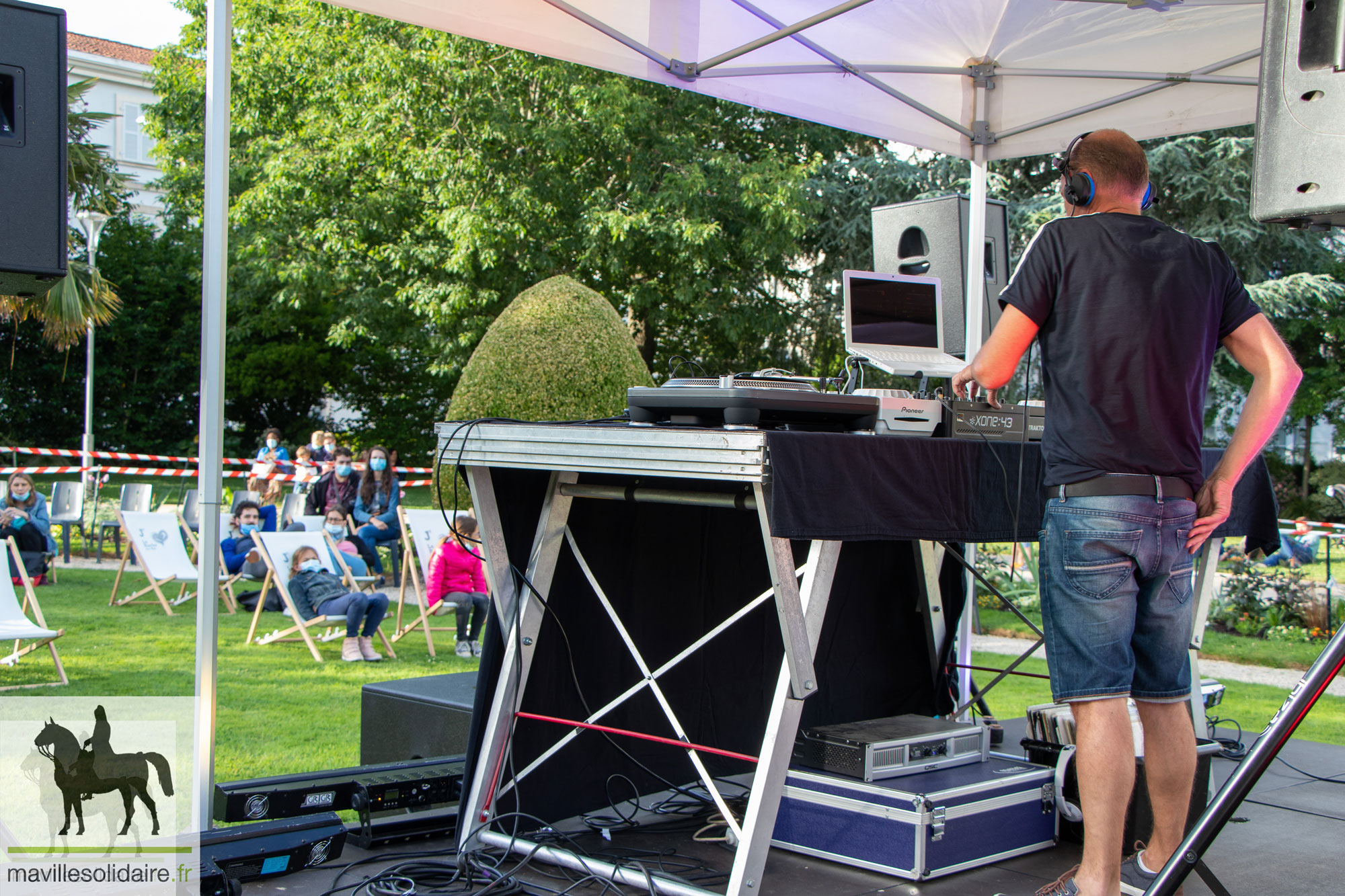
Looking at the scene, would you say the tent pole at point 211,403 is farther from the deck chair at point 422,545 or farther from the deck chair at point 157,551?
the deck chair at point 157,551

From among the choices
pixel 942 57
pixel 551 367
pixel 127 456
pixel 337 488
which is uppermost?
pixel 942 57

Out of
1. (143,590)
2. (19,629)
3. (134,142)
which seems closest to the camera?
(19,629)

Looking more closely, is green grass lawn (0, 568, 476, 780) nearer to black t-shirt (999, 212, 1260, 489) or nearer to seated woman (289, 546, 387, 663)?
seated woman (289, 546, 387, 663)

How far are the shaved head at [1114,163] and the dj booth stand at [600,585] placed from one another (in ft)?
2.15

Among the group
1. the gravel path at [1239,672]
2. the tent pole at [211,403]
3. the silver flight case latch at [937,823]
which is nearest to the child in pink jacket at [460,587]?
the gravel path at [1239,672]

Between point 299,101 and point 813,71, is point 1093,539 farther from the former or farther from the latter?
point 299,101

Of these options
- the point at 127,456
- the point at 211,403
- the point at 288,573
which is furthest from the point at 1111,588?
the point at 127,456

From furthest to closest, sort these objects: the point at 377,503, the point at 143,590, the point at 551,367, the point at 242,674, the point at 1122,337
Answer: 1. the point at 377,503
2. the point at 551,367
3. the point at 143,590
4. the point at 242,674
5. the point at 1122,337

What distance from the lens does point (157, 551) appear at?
8.23 metres

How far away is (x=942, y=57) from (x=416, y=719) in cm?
333

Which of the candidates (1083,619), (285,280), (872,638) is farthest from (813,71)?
(285,280)

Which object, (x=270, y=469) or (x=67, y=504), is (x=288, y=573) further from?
(x=67, y=504)

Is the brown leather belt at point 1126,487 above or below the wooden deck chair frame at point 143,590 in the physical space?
above

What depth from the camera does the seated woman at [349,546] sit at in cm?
814
